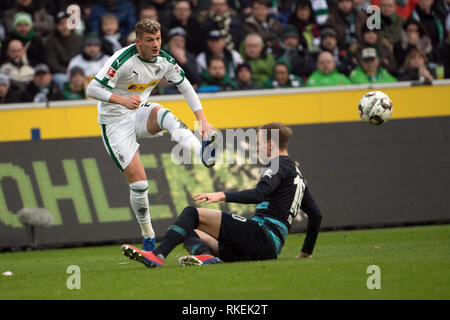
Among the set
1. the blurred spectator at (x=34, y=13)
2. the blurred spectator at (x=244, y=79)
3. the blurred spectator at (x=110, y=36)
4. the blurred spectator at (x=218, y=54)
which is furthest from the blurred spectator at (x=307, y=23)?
the blurred spectator at (x=34, y=13)

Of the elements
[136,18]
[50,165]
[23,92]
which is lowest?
[50,165]

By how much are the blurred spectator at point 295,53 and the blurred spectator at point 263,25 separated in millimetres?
203

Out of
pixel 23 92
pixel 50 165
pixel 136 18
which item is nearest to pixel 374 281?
pixel 50 165

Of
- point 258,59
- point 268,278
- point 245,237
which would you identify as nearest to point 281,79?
point 258,59

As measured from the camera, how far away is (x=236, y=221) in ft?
27.9

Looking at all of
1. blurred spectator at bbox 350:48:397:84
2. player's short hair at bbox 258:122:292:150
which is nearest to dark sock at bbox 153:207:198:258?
player's short hair at bbox 258:122:292:150

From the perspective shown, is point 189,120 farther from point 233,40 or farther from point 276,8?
point 276,8

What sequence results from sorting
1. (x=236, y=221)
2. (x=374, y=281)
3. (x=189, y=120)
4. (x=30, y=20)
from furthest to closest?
(x=30, y=20), (x=189, y=120), (x=236, y=221), (x=374, y=281)

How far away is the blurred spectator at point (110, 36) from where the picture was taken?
16.0 meters

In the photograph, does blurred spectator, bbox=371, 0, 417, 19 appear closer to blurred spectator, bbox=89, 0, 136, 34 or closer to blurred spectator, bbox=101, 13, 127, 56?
blurred spectator, bbox=89, 0, 136, 34

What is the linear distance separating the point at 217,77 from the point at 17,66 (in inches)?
148

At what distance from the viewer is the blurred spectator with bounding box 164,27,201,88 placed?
15.7 m

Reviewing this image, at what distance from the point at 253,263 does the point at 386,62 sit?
9151 mm

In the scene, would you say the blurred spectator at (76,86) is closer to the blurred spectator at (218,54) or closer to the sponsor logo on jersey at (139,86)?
the blurred spectator at (218,54)
